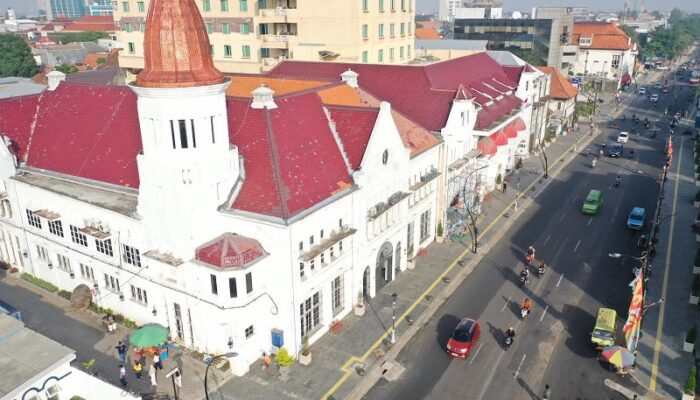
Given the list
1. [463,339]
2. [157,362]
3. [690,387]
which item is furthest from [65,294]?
[690,387]

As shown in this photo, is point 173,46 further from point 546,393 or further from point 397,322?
point 546,393

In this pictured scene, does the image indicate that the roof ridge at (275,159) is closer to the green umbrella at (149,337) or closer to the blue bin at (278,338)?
the blue bin at (278,338)

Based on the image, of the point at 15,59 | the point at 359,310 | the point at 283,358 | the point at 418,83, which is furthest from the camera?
the point at 15,59

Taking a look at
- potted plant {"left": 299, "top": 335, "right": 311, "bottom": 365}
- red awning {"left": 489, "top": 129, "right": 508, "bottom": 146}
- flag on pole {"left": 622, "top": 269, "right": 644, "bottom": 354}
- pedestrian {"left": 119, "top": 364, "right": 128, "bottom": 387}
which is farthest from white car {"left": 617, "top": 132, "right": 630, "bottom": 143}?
pedestrian {"left": 119, "top": 364, "right": 128, "bottom": 387}

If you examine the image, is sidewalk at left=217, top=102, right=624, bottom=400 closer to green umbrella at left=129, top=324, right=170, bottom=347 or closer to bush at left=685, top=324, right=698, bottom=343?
green umbrella at left=129, top=324, right=170, bottom=347

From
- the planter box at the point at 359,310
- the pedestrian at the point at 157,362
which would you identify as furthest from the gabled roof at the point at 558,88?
the pedestrian at the point at 157,362

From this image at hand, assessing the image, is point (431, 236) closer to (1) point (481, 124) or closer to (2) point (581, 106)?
(1) point (481, 124)
